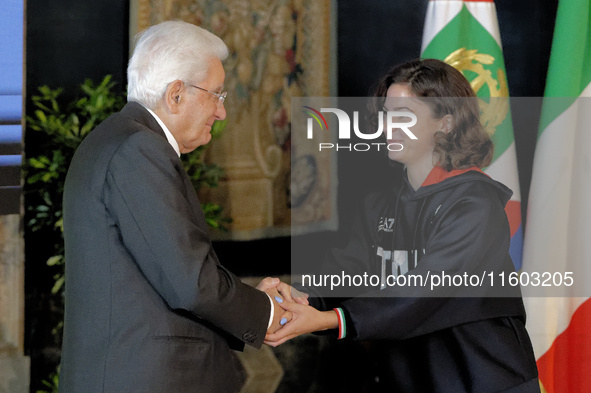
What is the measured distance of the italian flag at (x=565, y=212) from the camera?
3166 millimetres

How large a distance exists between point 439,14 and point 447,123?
1077mm

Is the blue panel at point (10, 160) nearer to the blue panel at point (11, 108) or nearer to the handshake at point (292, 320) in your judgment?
the blue panel at point (11, 108)

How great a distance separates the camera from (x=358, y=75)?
12.4 feet

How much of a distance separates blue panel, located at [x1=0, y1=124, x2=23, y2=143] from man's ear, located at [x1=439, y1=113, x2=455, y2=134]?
1888mm

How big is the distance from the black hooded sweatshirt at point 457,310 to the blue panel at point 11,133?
174 centimetres

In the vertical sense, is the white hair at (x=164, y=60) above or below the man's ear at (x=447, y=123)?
above

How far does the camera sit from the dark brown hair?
2.33 metres

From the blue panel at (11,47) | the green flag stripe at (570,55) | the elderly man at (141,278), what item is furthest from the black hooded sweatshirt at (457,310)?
the blue panel at (11,47)

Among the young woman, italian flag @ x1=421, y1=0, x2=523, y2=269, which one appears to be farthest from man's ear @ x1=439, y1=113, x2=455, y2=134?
italian flag @ x1=421, y1=0, x2=523, y2=269

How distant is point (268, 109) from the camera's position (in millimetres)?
3615

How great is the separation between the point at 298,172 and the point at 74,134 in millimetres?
1253

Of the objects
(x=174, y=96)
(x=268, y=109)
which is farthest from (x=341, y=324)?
(x=268, y=109)

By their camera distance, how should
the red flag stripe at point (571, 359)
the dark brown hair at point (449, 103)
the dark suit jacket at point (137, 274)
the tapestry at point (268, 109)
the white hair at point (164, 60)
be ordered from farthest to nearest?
the tapestry at point (268, 109) → the red flag stripe at point (571, 359) → the dark brown hair at point (449, 103) → the white hair at point (164, 60) → the dark suit jacket at point (137, 274)

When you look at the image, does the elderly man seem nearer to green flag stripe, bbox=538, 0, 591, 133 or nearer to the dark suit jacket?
the dark suit jacket
